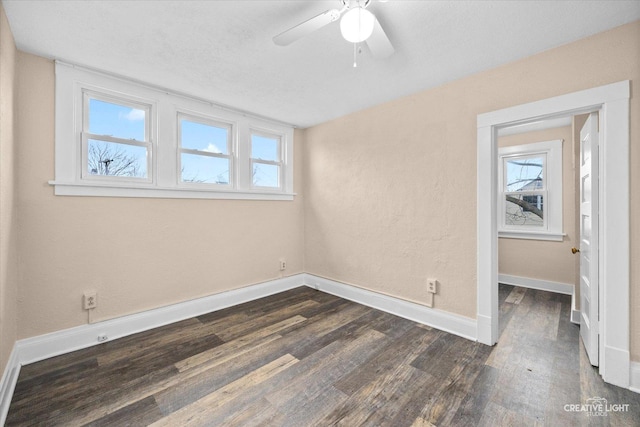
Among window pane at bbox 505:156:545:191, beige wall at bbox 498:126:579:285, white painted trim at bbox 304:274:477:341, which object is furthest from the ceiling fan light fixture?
window pane at bbox 505:156:545:191

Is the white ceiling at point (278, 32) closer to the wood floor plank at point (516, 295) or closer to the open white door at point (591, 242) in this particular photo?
the open white door at point (591, 242)

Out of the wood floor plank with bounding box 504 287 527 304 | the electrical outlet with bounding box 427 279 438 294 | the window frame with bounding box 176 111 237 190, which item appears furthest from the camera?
the wood floor plank with bounding box 504 287 527 304

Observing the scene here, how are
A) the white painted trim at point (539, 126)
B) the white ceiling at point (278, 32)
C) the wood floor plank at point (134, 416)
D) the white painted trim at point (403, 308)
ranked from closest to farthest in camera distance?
the wood floor plank at point (134, 416) → the white ceiling at point (278, 32) → the white painted trim at point (403, 308) → the white painted trim at point (539, 126)

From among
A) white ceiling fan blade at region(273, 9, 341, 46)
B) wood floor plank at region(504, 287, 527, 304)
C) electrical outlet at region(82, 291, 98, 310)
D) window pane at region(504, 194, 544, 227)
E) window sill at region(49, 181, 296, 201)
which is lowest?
wood floor plank at region(504, 287, 527, 304)

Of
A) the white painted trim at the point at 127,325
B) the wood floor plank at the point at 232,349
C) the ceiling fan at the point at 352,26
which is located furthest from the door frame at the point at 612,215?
the white painted trim at the point at 127,325

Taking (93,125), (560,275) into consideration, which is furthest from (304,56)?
(560,275)

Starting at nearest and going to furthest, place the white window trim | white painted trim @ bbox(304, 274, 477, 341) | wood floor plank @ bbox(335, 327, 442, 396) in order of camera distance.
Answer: wood floor plank @ bbox(335, 327, 442, 396), the white window trim, white painted trim @ bbox(304, 274, 477, 341)

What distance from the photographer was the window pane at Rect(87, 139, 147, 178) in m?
2.52

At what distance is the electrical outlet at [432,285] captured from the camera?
2.77 metres

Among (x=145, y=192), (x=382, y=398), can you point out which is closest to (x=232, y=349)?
(x=382, y=398)

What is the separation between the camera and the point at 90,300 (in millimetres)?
2418

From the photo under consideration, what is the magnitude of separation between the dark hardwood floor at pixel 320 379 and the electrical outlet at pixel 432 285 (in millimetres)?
391

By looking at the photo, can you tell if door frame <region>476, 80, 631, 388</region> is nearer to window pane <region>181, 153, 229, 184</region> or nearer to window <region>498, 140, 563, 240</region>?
window <region>498, 140, 563, 240</region>

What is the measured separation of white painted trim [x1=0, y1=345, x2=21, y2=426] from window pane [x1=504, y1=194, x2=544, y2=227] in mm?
5754
